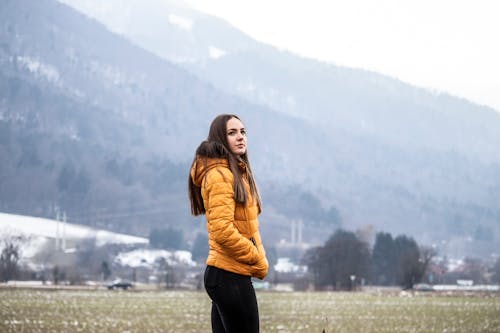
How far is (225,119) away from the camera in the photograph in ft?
26.7

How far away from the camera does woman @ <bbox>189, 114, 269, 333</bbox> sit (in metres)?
7.81

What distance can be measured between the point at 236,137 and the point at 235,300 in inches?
44.2

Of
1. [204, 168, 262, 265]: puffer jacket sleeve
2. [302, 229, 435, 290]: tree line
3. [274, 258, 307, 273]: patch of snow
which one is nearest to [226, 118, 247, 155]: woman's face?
[204, 168, 262, 265]: puffer jacket sleeve

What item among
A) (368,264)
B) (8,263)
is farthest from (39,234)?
(8,263)

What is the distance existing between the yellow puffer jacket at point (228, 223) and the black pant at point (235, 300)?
0.06 metres

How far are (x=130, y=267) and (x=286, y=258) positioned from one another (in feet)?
159

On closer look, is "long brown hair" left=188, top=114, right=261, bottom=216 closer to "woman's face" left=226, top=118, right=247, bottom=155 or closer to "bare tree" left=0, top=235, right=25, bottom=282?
"woman's face" left=226, top=118, right=247, bottom=155

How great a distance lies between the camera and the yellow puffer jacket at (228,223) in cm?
779

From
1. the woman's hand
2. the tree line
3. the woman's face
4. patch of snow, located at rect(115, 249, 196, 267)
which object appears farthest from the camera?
patch of snow, located at rect(115, 249, 196, 267)

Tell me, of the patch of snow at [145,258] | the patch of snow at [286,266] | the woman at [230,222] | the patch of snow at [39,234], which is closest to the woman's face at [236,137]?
the woman at [230,222]

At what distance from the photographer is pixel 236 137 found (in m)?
8.08

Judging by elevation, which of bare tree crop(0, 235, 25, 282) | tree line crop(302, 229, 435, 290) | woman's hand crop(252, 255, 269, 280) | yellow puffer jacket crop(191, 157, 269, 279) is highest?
tree line crop(302, 229, 435, 290)

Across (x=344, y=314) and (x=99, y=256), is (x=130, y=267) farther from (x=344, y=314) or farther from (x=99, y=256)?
(x=344, y=314)

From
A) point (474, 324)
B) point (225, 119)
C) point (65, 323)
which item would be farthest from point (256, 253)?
point (474, 324)
